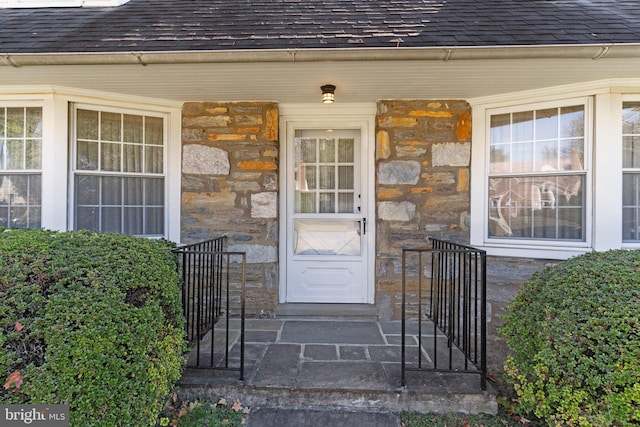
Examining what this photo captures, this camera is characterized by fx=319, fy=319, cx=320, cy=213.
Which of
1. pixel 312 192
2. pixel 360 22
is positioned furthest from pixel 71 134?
Answer: pixel 360 22

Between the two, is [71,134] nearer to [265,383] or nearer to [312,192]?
[312,192]

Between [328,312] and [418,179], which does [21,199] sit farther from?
[418,179]

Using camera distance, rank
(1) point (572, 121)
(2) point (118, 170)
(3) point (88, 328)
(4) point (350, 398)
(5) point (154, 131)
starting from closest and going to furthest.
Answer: (3) point (88, 328)
(4) point (350, 398)
(1) point (572, 121)
(2) point (118, 170)
(5) point (154, 131)

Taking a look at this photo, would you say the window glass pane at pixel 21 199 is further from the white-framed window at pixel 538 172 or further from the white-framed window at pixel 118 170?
the white-framed window at pixel 538 172

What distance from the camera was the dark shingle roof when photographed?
2.54 meters

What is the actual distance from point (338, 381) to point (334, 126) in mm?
2651

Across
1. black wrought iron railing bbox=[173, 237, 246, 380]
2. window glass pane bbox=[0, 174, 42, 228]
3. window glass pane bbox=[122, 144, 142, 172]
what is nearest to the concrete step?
black wrought iron railing bbox=[173, 237, 246, 380]

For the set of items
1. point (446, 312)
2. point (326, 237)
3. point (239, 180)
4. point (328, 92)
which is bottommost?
point (446, 312)

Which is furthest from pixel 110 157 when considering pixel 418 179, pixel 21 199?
pixel 418 179

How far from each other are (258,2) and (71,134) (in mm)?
2364

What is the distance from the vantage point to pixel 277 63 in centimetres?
264

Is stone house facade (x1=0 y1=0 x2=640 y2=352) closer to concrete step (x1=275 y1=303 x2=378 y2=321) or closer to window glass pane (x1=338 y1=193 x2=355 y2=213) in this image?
window glass pane (x1=338 y1=193 x2=355 y2=213)

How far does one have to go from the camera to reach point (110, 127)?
136 inches

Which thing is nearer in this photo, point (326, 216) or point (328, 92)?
point (328, 92)
